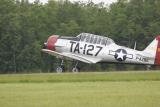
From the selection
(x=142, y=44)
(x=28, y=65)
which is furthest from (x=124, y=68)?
(x=28, y=65)

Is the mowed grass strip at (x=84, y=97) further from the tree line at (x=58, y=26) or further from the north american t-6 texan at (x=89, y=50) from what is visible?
the tree line at (x=58, y=26)

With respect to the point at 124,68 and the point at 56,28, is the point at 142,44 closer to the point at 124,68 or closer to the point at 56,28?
the point at 124,68

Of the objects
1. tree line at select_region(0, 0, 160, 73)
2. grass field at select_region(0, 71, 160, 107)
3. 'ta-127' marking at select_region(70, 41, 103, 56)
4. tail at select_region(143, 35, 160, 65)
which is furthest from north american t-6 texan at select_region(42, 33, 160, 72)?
grass field at select_region(0, 71, 160, 107)

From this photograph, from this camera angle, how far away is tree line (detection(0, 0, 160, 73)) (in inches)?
2115

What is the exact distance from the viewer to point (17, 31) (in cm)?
5525

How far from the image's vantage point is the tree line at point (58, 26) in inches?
2115

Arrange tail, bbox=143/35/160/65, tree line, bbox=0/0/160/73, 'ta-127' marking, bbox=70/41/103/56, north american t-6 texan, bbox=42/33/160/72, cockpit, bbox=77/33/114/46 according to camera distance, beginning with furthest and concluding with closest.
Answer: tree line, bbox=0/0/160/73 < 'ta-127' marking, bbox=70/41/103/56 < cockpit, bbox=77/33/114/46 < north american t-6 texan, bbox=42/33/160/72 < tail, bbox=143/35/160/65

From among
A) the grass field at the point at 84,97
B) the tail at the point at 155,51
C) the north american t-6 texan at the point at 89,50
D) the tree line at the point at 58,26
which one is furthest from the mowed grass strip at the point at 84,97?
the tree line at the point at 58,26

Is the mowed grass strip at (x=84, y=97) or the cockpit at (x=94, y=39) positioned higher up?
the cockpit at (x=94, y=39)

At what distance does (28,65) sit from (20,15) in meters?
6.62

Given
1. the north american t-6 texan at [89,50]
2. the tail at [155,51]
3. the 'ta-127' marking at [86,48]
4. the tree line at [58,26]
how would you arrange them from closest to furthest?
the tail at [155,51], the north american t-6 texan at [89,50], the 'ta-127' marking at [86,48], the tree line at [58,26]

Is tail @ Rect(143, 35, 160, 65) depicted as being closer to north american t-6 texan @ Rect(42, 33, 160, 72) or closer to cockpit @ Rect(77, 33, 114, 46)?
north american t-6 texan @ Rect(42, 33, 160, 72)

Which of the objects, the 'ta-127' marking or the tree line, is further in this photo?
the tree line

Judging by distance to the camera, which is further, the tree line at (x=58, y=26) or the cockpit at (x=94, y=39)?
the tree line at (x=58, y=26)
